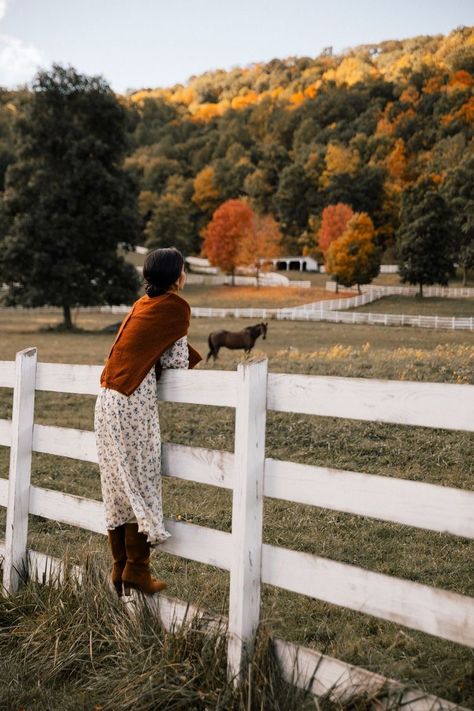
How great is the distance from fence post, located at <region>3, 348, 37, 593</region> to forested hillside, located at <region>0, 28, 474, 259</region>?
71.4 meters

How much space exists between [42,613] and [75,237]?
34130 mm

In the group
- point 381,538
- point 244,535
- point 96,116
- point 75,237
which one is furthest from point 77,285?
point 244,535

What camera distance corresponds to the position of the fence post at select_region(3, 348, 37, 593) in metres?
4.61

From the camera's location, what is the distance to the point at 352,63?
476 feet

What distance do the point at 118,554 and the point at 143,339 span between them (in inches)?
44.9

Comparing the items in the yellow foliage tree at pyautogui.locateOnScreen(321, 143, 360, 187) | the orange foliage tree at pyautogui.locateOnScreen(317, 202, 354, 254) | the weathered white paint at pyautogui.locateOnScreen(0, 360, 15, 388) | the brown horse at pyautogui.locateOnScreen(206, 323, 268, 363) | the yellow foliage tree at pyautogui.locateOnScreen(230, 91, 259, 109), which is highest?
the yellow foliage tree at pyautogui.locateOnScreen(230, 91, 259, 109)

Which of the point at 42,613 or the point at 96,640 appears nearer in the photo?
the point at 96,640

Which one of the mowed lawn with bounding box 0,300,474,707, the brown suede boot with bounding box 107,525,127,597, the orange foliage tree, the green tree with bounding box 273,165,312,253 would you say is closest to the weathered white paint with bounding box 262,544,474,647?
the mowed lawn with bounding box 0,300,474,707

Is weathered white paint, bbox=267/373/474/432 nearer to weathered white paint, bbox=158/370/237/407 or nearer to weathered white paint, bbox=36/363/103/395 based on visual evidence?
weathered white paint, bbox=158/370/237/407

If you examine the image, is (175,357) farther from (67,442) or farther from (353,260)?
(353,260)

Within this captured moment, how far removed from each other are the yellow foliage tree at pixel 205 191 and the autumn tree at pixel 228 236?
1025 inches

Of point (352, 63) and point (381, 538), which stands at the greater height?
point (352, 63)

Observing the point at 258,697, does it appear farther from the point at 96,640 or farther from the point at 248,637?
the point at 96,640

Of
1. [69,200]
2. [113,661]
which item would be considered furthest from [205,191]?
[113,661]
